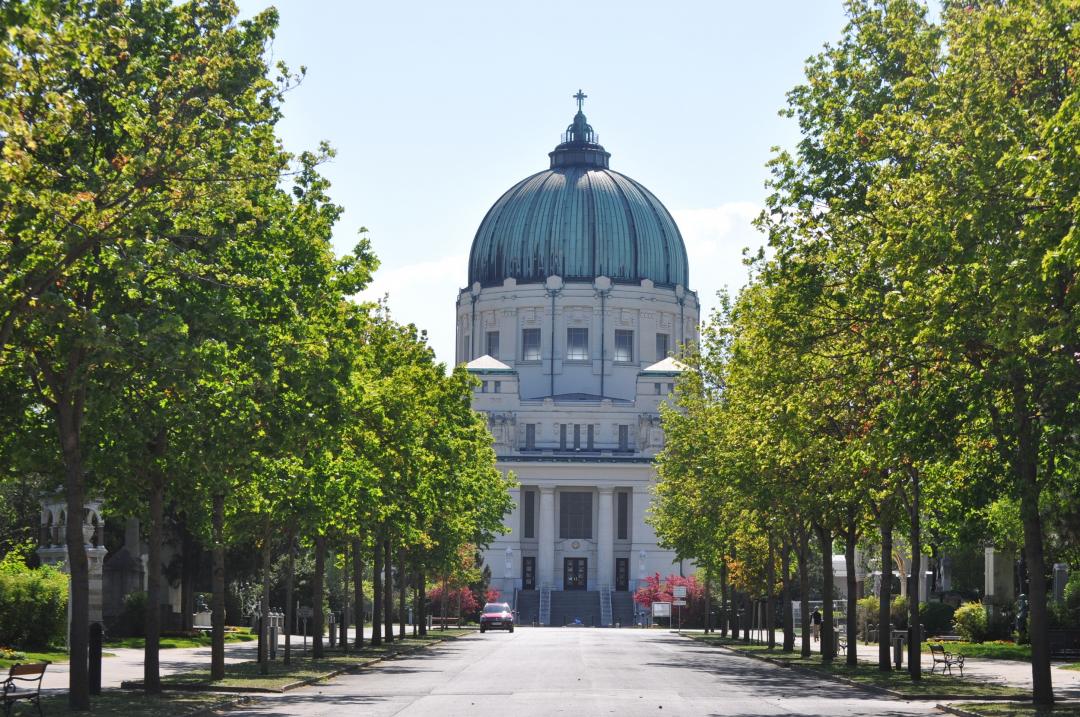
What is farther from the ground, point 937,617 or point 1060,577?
point 1060,577

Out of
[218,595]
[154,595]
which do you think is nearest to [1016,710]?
[154,595]

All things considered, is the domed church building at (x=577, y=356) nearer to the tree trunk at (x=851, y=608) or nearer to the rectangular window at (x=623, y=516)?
the rectangular window at (x=623, y=516)

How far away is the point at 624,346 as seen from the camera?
162500mm

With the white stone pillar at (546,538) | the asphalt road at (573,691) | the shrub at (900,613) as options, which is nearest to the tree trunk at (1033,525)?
the asphalt road at (573,691)

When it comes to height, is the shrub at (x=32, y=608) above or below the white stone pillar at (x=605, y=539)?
below

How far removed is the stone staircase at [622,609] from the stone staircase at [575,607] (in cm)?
130

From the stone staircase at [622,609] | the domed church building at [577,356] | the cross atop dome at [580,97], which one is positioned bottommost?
the stone staircase at [622,609]

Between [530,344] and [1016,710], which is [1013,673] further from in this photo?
[530,344]

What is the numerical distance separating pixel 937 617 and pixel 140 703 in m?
51.7

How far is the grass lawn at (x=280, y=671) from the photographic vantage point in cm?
3457

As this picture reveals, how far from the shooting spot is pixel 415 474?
4862cm

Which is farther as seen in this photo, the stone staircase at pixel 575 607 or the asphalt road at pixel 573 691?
the stone staircase at pixel 575 607

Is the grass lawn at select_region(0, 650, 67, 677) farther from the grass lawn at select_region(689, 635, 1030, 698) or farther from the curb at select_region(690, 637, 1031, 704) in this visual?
the grass lawn at select_region(689, 635, 1030, 698)

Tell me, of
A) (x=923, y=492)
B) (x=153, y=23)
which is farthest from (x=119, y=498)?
(x=923, y=492)
